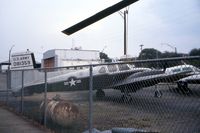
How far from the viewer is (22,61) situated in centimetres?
2572

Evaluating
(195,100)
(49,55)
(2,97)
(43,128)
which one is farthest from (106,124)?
(49,55)

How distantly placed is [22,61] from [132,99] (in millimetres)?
20785

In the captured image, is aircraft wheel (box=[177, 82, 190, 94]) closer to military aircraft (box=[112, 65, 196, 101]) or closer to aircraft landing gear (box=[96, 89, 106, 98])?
military aircraft (box=[112, 65, 196, 101])

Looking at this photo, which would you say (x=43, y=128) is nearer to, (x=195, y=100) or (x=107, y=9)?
(x=195, y=100)

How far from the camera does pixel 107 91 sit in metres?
6.79

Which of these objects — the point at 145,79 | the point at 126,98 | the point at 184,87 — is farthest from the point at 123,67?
the point at 184,87

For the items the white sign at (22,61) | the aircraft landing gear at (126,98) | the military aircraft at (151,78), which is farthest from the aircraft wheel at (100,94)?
the white sign at (22,61)

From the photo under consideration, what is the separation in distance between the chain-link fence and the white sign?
15109 mm

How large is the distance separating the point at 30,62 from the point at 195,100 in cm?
2227

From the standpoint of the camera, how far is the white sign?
1006 inches

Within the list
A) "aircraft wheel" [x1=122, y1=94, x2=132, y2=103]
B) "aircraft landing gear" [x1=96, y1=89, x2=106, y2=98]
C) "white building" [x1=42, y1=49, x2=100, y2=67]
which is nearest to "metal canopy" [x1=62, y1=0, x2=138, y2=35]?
"aircraft wheel" [x1=122, y1=94, x2=132, y2=103]

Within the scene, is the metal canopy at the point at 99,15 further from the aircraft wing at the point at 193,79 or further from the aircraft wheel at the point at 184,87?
the aircraft wheel at the point at 184,87

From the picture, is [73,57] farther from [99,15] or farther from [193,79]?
[99,15]

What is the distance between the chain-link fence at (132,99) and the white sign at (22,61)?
49.6ft
